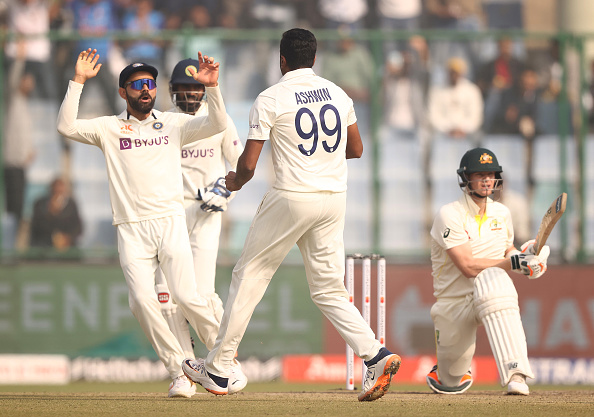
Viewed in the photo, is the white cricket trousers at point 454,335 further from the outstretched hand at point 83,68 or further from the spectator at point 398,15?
the spectator at point 398,15

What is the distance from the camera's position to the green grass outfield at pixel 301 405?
5.59 meters

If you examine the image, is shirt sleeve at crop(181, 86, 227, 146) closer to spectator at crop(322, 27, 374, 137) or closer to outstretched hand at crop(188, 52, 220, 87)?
outstretched hand at crop(188, 52, 220, 87)

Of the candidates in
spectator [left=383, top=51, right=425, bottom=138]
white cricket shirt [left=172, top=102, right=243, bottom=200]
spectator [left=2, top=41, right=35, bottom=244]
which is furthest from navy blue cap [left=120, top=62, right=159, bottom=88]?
spectator [left=383, top=51, right=425, bottom=138]

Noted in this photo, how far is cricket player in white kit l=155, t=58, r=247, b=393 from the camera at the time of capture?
710 cm

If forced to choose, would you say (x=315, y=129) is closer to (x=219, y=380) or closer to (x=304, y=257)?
(x=304, y=257)

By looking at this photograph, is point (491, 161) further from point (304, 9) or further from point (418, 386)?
point (304, 9)

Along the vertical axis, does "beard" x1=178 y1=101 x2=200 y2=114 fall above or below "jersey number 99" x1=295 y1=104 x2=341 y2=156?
above

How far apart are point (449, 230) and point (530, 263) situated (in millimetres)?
629

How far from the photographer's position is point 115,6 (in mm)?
12477

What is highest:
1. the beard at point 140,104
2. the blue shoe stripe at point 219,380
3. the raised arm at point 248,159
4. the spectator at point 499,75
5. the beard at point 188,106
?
the spectator at point 499,75

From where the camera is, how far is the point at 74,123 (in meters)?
6.39

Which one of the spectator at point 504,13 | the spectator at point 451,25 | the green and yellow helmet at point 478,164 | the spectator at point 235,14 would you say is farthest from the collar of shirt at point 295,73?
the spectator at point 504,13

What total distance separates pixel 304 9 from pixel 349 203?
9.35 feet

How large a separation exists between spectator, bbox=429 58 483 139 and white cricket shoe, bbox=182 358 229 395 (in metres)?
5.44
